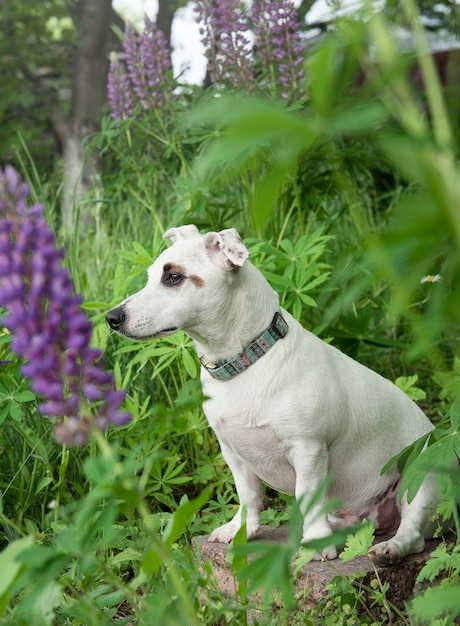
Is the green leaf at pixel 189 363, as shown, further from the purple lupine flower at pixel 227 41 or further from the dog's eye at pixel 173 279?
the purple lupine flower at pixel 227 41

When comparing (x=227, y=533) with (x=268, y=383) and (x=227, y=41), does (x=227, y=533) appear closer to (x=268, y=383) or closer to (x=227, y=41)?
(x=268, y=383)

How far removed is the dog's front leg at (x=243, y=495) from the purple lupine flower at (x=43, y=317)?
4.78ft

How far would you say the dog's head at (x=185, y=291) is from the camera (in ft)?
7.47

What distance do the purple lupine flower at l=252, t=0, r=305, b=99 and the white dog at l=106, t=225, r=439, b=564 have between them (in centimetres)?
190

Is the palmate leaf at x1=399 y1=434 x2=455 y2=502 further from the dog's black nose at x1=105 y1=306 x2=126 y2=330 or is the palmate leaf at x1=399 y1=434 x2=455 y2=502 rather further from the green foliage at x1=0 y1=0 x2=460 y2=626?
the dog's black nose at x1=105 y1=306 x2=126 y2=330

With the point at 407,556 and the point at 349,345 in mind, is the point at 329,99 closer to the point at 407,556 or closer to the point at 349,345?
the point at 407,556

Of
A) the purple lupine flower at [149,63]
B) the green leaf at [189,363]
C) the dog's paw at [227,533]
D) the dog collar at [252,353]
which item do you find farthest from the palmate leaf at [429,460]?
the purple lupine flower at [149,63]

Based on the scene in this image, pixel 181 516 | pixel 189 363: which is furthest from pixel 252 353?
pixel 181 516

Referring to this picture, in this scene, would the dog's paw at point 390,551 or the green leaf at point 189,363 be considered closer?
the dog's paw at point 390,551

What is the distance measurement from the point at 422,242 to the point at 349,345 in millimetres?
2745

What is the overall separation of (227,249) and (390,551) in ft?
3.35

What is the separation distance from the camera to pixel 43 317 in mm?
1107

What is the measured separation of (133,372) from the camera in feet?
12.4

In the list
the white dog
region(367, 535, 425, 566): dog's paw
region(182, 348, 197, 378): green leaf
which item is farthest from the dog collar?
region(182, 348, 197, 378): green leaf
